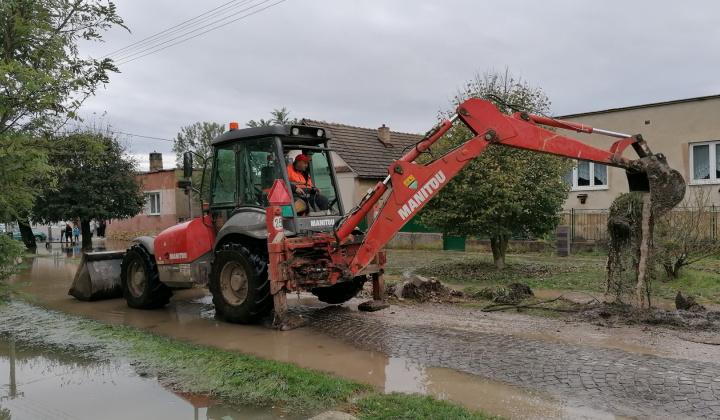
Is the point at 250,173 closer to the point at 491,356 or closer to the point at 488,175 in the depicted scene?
the point at 491,356

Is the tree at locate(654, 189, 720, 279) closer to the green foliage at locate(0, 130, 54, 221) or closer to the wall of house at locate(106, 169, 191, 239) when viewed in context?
the green foliage at locate(0, 130, 54, 221)

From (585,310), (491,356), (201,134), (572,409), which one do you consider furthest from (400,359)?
(201,134)

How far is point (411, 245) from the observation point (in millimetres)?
21422

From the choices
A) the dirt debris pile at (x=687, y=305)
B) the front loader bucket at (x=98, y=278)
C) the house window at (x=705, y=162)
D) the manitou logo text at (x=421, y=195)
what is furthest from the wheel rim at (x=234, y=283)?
the house window at (x=705, y=162)

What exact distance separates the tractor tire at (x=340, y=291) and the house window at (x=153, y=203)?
26.5 m

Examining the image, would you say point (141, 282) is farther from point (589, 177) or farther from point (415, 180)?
point (589, 177)

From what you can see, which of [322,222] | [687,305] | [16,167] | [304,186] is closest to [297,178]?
[304,186]

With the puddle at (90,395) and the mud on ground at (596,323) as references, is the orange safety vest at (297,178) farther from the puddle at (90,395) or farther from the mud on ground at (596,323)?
the puddle at (90,395)

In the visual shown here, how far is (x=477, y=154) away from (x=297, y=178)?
8.75 feet

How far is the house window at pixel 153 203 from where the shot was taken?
33562mm

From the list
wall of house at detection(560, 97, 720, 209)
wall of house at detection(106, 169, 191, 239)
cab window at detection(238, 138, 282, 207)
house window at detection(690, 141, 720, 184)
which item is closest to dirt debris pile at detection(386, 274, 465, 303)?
cab window at detection(238, 138, 282, 207)

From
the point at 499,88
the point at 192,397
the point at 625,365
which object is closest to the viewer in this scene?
the point at 192,397

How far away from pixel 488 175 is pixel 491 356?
6682 millimetres

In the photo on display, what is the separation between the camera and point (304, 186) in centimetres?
854
